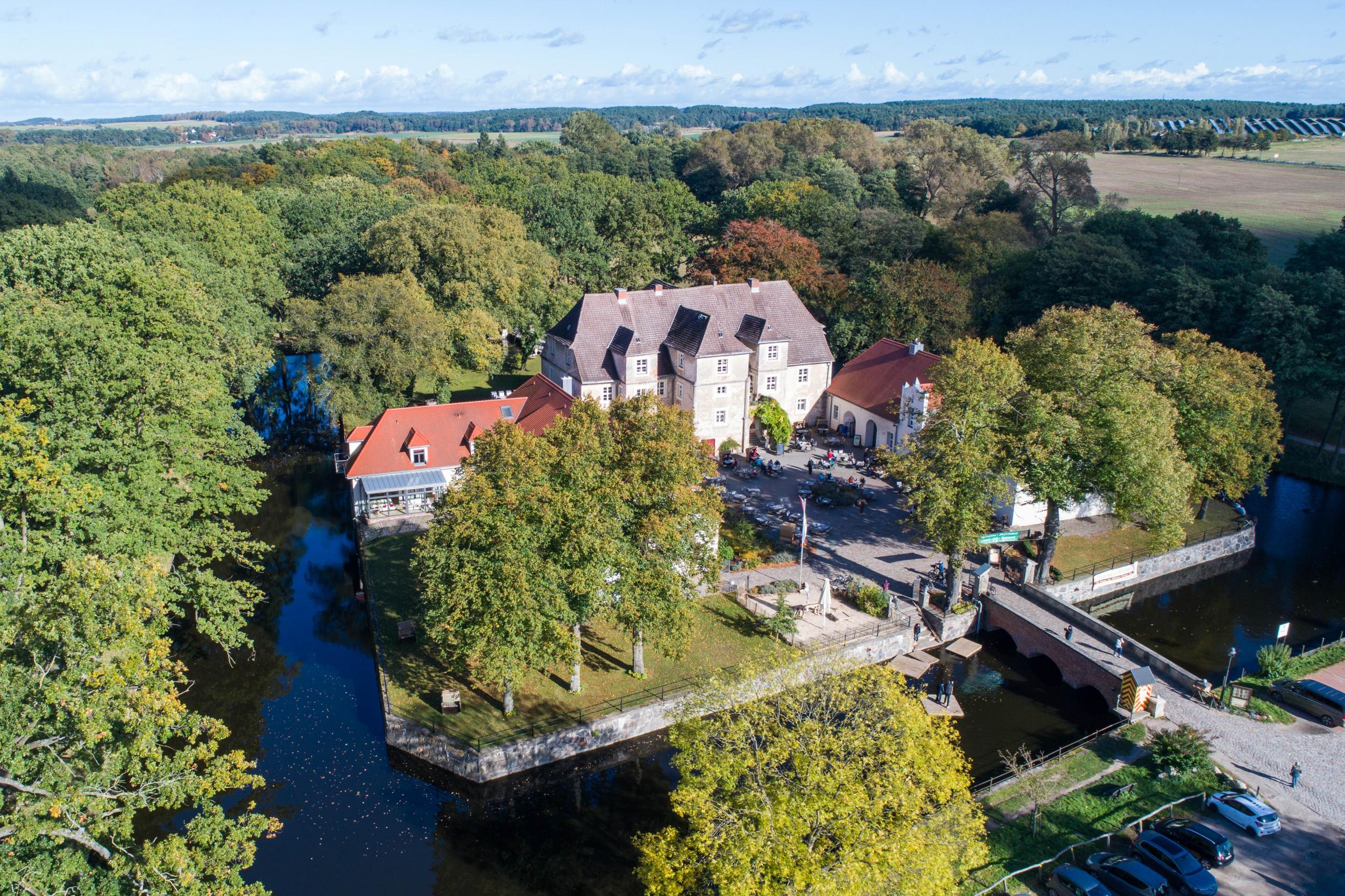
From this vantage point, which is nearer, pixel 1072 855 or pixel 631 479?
pixel 1072 855

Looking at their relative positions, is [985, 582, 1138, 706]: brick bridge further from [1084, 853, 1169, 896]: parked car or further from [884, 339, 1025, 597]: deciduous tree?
[1084, 853, 1169, 896]: parked car

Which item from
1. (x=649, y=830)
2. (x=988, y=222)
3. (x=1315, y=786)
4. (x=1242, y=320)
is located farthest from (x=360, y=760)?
(x=988, y=222)

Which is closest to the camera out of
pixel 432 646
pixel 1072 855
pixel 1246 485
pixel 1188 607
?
pixel 1072 855

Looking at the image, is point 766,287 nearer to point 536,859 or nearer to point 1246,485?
point 1246,485

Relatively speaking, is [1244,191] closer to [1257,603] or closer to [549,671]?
[1257,603]

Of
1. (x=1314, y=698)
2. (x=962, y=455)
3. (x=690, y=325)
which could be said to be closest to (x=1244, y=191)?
(x=690, y=325)

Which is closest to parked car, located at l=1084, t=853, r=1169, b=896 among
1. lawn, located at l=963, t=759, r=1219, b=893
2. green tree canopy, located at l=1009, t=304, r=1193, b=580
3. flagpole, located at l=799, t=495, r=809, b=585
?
lawn, located at l=963, t=759, r=1219, b=893
